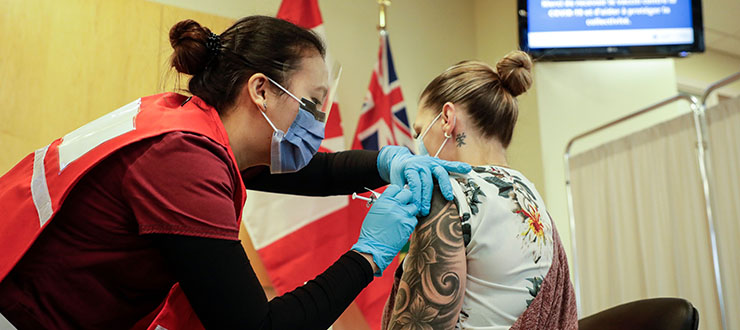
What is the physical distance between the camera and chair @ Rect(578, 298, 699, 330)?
1.42 m

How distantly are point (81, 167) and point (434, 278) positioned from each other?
666mm

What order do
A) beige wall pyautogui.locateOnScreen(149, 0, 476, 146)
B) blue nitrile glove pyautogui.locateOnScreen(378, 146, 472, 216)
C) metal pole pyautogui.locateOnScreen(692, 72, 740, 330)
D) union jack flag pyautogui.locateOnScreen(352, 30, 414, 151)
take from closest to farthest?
blue nitrile glove pyautogui.locateOnScreen(378, 146, 472, 216) → metal pole pyautogui.locateOnScreen(692, 72, 740, 330) → union jack flag pyautogui.locateOnScreen(352, 30, 414, 151) → beige wall pyautogui.locateOnScreen(149, 0, 476, 146)

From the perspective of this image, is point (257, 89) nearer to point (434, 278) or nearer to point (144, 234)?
point (144, 234)

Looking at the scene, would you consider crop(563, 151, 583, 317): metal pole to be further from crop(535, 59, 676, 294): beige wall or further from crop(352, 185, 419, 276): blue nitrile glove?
crop(352, 185, 419, 276): blue nitrile glove

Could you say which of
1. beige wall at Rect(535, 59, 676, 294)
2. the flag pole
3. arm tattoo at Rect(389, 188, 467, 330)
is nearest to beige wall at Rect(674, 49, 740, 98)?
beige wall at Rect(535, 59, 676, 294)

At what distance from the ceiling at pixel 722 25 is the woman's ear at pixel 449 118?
3.42m

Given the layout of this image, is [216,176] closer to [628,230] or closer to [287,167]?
[287,167]

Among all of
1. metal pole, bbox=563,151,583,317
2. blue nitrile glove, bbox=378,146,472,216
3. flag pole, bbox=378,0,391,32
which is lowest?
metal pole, bbox=563,151,583,317

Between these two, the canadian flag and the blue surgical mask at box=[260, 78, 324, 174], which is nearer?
the blue surgical mask at box=[260, 78, 324, 174]

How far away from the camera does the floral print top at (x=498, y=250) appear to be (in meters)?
1.25

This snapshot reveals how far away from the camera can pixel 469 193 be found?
4.36 ft

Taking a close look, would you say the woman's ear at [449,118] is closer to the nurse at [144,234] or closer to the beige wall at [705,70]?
the nurse at [144,234]

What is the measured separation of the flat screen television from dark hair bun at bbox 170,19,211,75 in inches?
86.1

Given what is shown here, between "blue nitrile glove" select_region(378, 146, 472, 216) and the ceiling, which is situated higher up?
the ceiling
